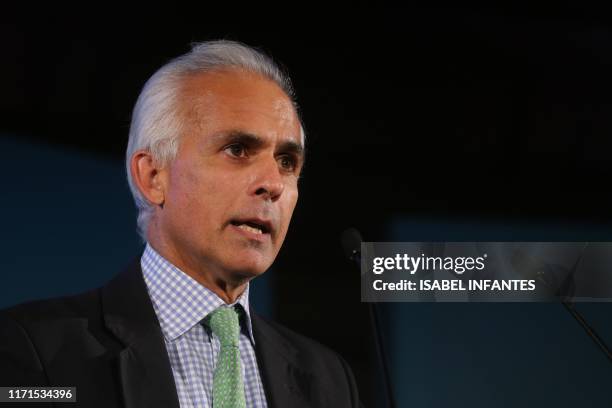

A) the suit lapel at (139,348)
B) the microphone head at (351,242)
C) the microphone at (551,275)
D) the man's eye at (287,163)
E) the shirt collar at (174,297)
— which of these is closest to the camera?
the suit lapel at (139,348)

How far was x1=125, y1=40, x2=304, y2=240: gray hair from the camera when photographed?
1741 mm

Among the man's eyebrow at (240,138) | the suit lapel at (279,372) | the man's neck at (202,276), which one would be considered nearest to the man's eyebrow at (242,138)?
the man's eyebrow at (240,138)

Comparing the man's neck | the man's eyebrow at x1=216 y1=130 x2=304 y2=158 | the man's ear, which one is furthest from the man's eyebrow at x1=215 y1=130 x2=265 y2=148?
the man's neck

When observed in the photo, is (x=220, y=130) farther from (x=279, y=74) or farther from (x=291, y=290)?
(x=291, y=290)

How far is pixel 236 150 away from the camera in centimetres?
174

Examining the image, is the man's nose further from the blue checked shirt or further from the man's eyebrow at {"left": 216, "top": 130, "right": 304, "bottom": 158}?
the blue checked shirt

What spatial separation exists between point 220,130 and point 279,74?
0.81 feet

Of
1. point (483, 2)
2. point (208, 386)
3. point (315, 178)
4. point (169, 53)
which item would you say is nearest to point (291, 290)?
point (315, 178)

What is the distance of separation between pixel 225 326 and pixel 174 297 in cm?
12

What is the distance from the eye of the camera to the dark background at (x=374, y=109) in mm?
2045

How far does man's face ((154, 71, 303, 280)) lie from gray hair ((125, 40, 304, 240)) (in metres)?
0.02

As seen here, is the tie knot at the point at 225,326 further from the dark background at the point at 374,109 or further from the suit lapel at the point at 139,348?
the dark background at the point at 374,109

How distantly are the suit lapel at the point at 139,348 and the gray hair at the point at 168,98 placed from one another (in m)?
0.18

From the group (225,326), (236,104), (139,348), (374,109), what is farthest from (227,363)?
(374,109)
